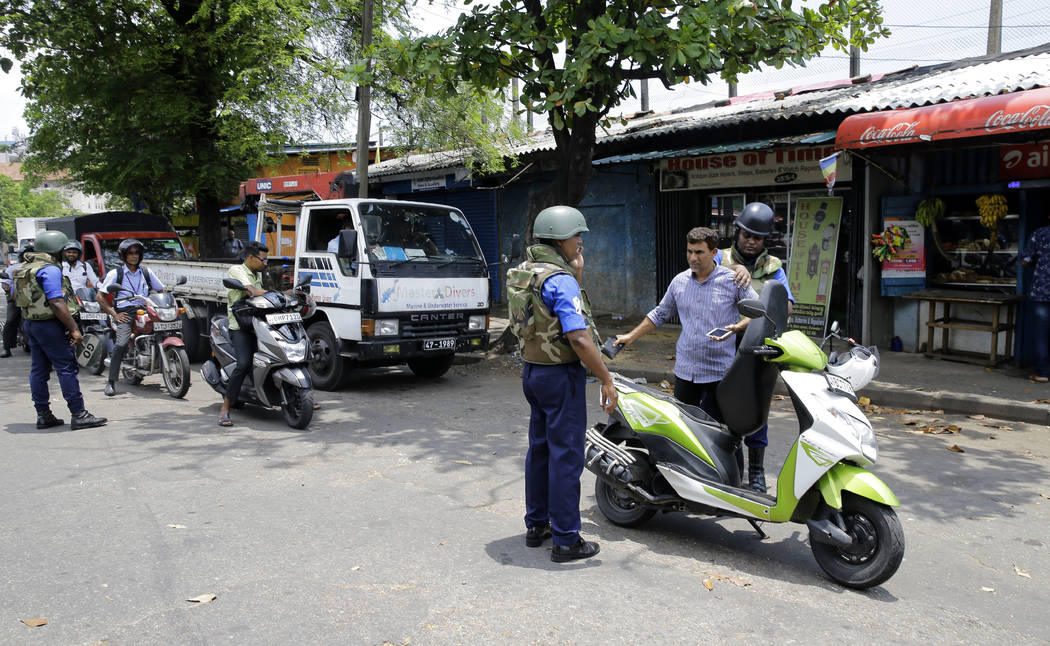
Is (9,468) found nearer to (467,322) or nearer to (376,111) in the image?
(467,322)

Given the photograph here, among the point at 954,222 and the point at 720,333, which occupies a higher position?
the point at 954,222

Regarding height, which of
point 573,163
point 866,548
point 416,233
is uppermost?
point 573,163

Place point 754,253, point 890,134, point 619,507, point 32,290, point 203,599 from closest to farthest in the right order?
point 203,599, point 619,507, point 754,253, point 32,290, point 890,134

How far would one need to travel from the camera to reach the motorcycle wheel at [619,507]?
4.25m

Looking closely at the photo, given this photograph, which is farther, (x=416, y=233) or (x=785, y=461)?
(x=416, y=233)

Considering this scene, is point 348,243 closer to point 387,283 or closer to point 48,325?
point 387,283

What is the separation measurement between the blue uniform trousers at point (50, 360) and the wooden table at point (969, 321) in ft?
30.1

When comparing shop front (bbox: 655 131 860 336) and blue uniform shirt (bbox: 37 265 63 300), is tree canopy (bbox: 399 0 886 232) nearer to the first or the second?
shop front (bbox: 655 131 860 336)

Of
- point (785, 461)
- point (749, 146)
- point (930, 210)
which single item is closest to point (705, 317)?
point (785, 461)

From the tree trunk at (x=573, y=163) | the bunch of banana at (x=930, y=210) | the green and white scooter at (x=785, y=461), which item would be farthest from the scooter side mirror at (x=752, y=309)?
the bunch of banana at (x=930, y=210)

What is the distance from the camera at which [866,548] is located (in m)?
3.44

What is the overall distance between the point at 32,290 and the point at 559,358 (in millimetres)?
5042

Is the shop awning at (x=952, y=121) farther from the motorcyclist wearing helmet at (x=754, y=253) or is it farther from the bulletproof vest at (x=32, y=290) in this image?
the bulletproof vest at (x=32, y=290)

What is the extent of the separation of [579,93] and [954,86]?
14.7ft
